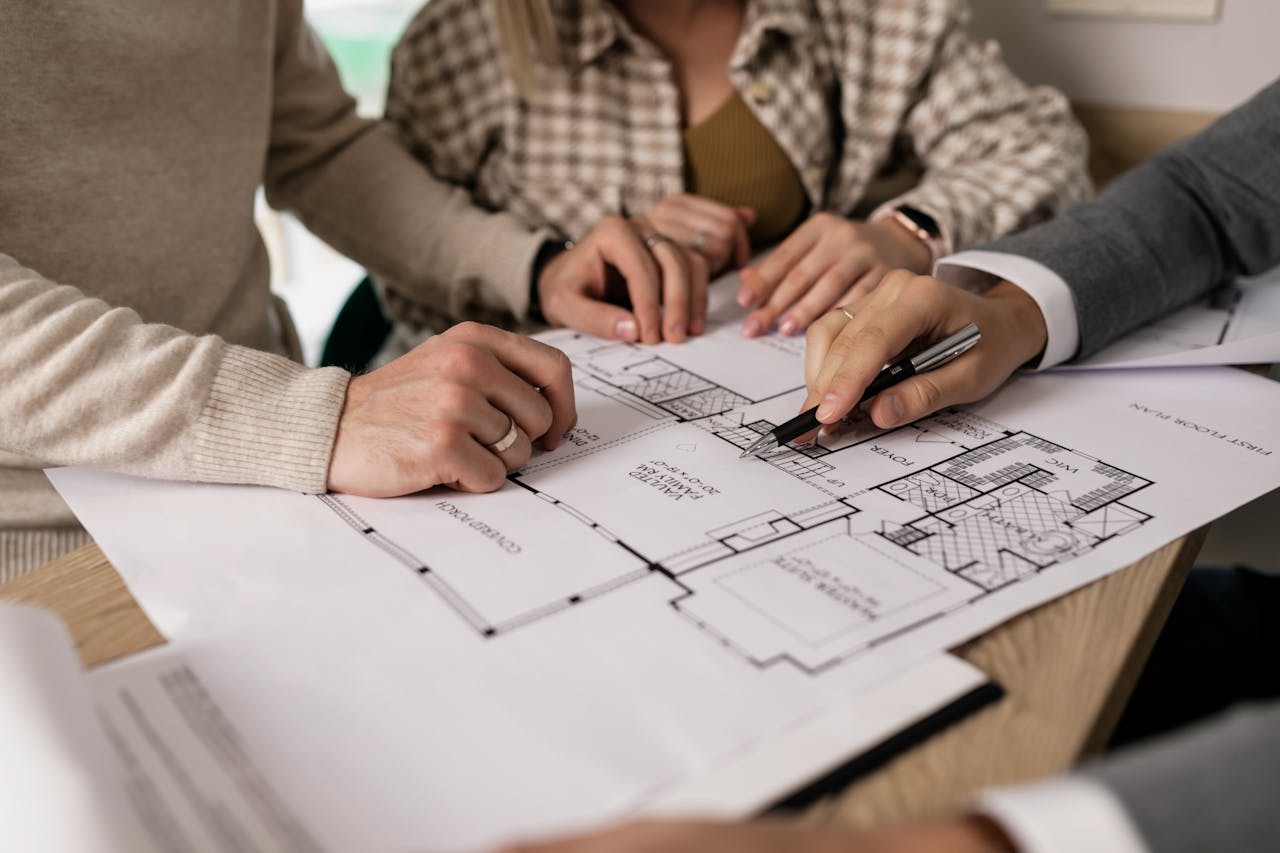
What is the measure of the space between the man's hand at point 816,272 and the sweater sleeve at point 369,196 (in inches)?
11.8

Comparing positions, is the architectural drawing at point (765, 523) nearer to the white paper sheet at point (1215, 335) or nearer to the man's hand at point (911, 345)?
the man's hand at point (911, 345)

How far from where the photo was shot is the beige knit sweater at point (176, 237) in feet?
2.03

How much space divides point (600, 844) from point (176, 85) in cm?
85

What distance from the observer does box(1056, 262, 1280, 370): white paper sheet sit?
0.79 meters

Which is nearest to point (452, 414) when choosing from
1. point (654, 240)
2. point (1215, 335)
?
point (654, 240)

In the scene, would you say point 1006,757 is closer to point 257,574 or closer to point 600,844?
point 600,844

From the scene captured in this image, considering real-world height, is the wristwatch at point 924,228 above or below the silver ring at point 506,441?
above

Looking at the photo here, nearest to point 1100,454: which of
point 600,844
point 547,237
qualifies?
point 600,844

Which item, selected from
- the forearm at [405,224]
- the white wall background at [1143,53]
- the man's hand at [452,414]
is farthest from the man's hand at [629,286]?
the white wall background at [1143,53]

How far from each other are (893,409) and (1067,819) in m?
0.40

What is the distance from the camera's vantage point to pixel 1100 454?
66 centimetres

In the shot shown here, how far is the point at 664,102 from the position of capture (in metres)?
1.17

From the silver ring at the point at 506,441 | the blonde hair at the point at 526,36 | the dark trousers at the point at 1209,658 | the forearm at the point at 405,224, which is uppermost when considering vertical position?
the blonde hair at the point at 526,36

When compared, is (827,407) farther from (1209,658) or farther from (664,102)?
(664,102)
